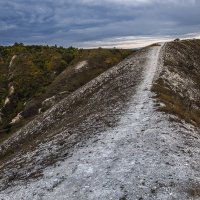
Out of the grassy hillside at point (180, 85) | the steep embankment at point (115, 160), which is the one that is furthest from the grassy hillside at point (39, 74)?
the steep embankment at point (115, 160)

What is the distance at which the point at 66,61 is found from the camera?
433ft

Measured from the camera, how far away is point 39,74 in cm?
12031

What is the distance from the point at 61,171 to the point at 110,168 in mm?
4393

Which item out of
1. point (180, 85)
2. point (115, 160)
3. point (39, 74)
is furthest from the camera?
point (39, 74)

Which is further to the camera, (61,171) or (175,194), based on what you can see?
(61,171)

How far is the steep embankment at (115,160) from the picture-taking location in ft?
93.1

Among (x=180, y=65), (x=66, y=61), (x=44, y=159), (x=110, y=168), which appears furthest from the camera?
(x=66, y=61)

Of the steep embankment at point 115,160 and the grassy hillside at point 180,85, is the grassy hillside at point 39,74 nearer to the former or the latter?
the grassy hillside at point 180,85

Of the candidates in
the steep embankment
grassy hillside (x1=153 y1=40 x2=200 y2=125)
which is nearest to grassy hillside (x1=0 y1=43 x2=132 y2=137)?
grassy hillside (x1=153 y1=40 x2=200 y2=125)

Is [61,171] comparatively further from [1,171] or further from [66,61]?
[66,61]

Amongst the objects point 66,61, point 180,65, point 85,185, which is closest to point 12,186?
point 85,185

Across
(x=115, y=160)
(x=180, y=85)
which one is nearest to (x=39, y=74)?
(x=180, y=85)

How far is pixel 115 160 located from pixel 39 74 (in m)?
90.7

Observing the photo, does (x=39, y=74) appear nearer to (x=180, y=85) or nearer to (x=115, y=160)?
(x=180, y=85)
